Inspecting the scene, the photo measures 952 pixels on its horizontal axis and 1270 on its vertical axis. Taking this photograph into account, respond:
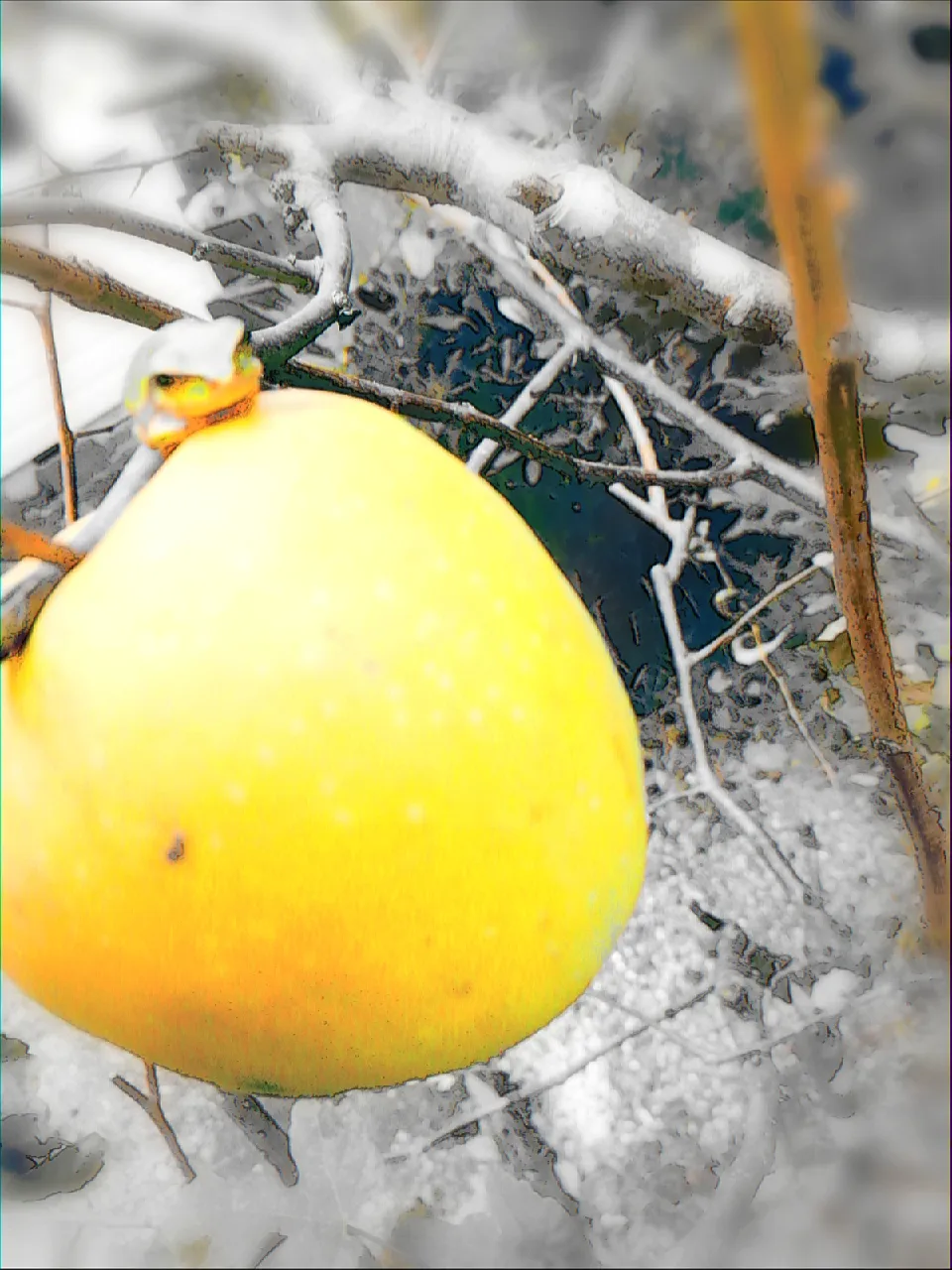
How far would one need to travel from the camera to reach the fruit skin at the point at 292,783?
189mm

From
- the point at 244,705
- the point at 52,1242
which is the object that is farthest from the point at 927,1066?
the point at 52,1242

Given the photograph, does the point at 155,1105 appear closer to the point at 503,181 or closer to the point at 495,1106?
the point at 495,1106

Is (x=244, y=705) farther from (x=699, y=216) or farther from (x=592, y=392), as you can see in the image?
(x=592, y=392)

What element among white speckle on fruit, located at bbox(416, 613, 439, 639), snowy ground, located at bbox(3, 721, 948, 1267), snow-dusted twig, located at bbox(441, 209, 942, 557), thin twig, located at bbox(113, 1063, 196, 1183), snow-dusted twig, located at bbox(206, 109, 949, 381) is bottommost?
snowy ground, located at bbox(3, 721, 948, 1267)

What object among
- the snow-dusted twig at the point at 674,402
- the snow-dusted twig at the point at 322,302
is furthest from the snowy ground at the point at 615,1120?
the snow-dusted twig at the point at 322,302

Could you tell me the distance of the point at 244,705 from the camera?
0.19 meters

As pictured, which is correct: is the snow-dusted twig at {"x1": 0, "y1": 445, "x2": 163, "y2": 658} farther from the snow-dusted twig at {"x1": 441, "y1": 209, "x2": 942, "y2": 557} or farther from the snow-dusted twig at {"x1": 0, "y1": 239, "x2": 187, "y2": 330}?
the snow-dusted twig at {"x1": 441, "y1": 209, "x2": 942, "y2": 557}

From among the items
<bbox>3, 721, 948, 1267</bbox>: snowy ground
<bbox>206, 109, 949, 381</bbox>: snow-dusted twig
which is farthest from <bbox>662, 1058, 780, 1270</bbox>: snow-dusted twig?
<bbox>206, 109, 949, 381</bbox>: snow-dusted twig

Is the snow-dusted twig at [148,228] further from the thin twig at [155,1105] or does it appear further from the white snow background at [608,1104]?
the thin twig at [155,1105]

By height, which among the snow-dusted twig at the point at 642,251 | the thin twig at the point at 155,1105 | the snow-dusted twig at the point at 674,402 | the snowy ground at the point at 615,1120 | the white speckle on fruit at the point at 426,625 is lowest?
the snowy ground at the point at 615,1120

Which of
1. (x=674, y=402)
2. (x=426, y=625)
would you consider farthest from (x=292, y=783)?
(x=674, y=402)

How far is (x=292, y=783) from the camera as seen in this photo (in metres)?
0.19

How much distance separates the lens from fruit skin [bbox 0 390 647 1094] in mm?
189

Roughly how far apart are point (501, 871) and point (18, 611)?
0.40ft
